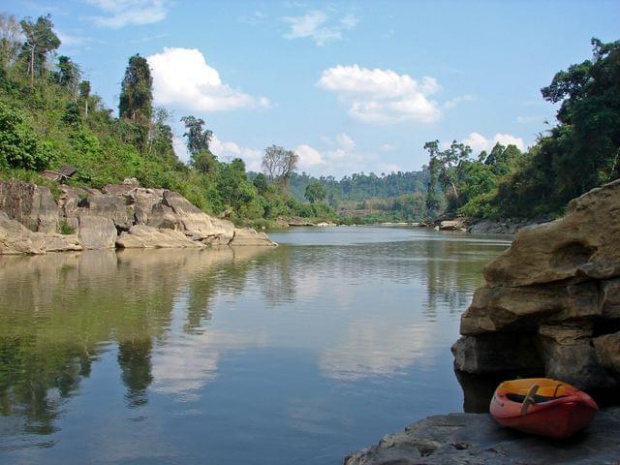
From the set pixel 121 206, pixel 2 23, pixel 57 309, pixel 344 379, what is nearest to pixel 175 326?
pixel 57 309

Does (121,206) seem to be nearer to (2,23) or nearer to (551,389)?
(2,23)

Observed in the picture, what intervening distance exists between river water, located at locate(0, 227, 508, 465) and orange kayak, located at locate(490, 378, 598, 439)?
1729 millimetres

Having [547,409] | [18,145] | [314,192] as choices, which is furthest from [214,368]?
[314,192]

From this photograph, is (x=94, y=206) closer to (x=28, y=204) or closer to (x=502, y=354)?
(x=28, y=204)

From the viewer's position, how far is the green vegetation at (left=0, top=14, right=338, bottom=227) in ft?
112

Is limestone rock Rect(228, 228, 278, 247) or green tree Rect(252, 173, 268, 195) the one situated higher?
green tree Rect(252, 173, 268, 195)

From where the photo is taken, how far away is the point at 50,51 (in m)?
55.1

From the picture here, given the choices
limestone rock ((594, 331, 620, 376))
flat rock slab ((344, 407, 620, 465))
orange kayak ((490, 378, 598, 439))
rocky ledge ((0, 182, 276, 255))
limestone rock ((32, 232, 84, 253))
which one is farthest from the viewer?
rocky ledge ((0, 182, 276, 255))

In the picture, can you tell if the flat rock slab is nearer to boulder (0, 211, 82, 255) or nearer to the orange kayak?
the orange kayak

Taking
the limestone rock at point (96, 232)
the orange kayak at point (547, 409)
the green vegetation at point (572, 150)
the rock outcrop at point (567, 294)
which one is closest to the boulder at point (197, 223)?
the limestone rock at point (96, 232)

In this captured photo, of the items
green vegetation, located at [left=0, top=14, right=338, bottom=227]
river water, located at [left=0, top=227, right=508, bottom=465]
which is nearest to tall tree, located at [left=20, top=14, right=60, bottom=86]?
green vegetation, located at [left=0, top=14, right=338, bottom=227]

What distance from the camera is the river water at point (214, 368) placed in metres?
7.08

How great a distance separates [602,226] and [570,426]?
2.78 meters

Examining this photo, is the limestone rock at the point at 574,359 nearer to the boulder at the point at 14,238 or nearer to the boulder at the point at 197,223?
the boulder at the point at 14,238
